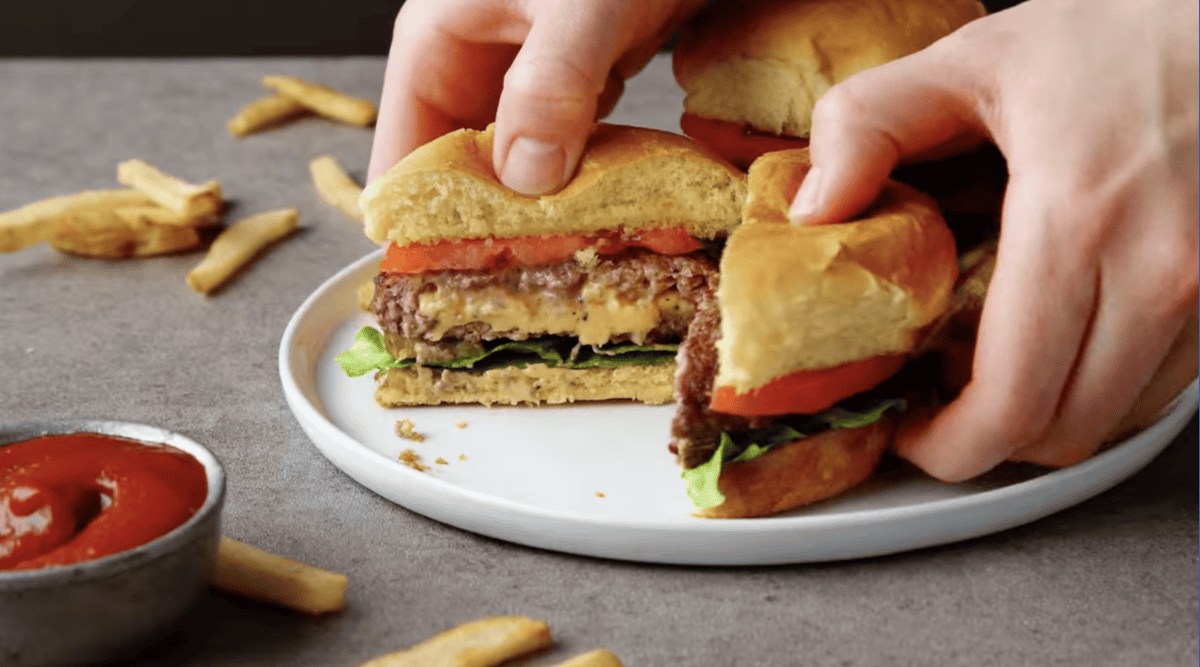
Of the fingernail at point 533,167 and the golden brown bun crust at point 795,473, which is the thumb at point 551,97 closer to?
the fingernail at point 533,167

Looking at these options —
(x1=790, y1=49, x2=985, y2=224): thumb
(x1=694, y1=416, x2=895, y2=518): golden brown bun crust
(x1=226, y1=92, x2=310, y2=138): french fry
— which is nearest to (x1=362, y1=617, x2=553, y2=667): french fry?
(x1=694, y1=416, x2=895, y2=518): golden brown bun crust

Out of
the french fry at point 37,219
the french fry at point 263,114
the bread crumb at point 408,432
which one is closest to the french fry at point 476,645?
the bread crumb at point 408,432

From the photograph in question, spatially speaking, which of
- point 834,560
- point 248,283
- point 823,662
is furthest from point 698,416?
point 248,283

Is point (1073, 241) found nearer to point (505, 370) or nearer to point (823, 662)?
point (823, 662)

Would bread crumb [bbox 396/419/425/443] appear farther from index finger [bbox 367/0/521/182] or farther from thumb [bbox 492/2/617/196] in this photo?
index finger [bbox 367/0/521/182]

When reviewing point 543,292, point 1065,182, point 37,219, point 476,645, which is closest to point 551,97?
point 543,292

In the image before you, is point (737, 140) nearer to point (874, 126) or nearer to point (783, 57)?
point (783, 57)

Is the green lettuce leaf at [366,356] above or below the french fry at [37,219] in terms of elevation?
above
